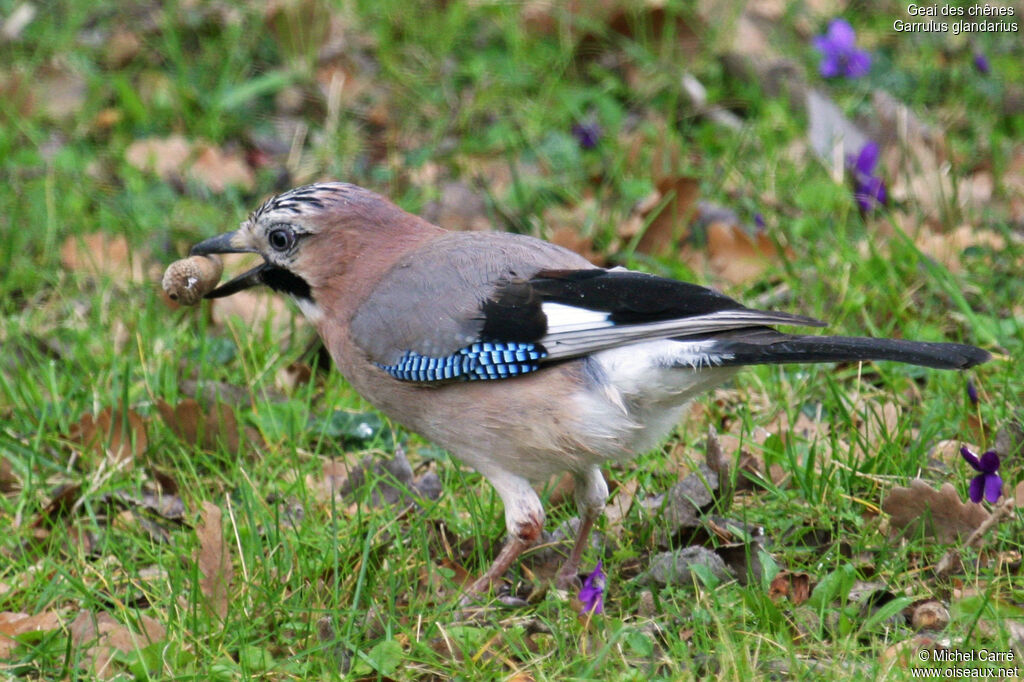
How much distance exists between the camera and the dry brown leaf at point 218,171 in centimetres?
594

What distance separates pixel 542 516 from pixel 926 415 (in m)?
1.27

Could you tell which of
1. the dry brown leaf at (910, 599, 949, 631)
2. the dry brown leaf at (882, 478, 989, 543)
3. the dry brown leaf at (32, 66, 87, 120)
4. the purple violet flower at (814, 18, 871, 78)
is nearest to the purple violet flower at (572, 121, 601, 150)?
the purple violet flower at (814, 18, 871, 78)

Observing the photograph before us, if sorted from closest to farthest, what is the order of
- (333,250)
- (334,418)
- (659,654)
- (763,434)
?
(659,654) → (333,250) → (763,434) → (334,418)

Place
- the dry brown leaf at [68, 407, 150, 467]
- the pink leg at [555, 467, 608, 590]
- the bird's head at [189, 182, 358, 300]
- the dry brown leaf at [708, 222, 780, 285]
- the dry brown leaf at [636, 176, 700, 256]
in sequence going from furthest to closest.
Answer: the dry brown leaf at [636, 176, 700, 256] → the dry brown leaf at [708, 222, 780, 285] → the dry brown leaf at [68, 407, 150, 467] → the bird's head at [189, 182, 358, 300] → the pink leg at [555, 467, 608, 590]

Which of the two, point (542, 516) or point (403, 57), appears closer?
point (542, 516)

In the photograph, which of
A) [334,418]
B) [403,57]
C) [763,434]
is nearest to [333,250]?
[334,418]

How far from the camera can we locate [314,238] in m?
3.80

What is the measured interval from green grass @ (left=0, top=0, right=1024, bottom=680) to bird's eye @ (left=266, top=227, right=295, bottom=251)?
0.66m

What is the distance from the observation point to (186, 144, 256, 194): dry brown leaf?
5.94 meters

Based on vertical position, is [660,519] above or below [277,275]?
below

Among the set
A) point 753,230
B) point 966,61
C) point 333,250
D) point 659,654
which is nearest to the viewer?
point 659,654

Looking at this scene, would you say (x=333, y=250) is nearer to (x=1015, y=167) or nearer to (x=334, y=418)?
(x=334, y=418)

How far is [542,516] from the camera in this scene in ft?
11.5

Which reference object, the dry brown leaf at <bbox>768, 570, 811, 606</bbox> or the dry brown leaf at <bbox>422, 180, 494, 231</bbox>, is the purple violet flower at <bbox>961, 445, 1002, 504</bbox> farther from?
the dry brown leaf at <bbox>422, 180, 494, 231</bbox>
